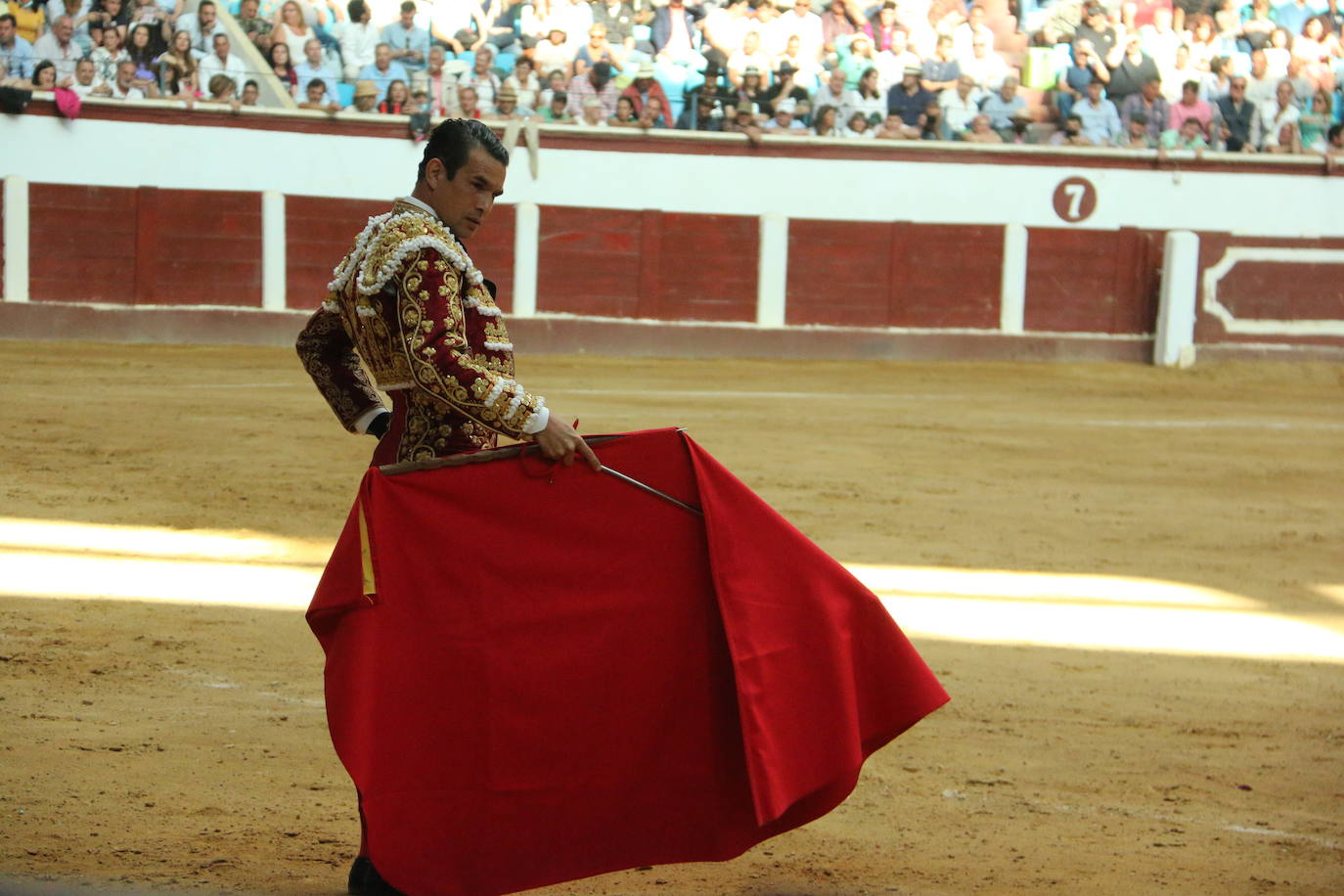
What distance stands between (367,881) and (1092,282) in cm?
1043

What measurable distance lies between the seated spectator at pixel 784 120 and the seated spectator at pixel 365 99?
2.81m

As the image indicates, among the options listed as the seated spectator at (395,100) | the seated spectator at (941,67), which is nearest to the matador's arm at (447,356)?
the seated spectator at (395,100)

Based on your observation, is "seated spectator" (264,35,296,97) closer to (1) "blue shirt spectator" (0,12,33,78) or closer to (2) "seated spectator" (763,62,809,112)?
(1) "blue shirt spectator" (0,12,33,78)

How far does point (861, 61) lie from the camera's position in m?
11.5

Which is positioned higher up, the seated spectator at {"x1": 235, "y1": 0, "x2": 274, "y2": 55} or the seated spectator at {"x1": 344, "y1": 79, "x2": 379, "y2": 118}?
the seated spectator at {"x1": 235, "y1": 0, "x2": 274, "y2": 55}

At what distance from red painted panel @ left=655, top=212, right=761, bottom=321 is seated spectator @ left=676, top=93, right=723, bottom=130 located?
65 cm

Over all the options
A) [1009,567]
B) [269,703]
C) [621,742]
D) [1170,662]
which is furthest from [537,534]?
[1009,567]

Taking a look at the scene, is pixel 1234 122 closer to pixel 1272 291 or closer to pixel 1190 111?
pixel 1190 111

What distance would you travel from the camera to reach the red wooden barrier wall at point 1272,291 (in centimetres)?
1168

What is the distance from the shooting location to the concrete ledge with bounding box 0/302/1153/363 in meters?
10.6

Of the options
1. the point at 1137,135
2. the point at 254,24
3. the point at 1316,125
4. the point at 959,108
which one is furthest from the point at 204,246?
the point at 1316,125

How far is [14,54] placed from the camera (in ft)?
33.2

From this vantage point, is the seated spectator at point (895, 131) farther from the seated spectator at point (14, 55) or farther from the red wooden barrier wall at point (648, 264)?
the seated spectator at point (14, 55)

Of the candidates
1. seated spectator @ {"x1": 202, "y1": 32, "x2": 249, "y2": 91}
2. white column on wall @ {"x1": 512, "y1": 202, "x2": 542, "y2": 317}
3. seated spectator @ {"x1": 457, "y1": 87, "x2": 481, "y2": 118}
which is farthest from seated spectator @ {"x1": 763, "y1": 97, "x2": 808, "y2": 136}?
seated spectator @ {"x1": 202, "y1": 32, "x2": 249, "y2": 91}
